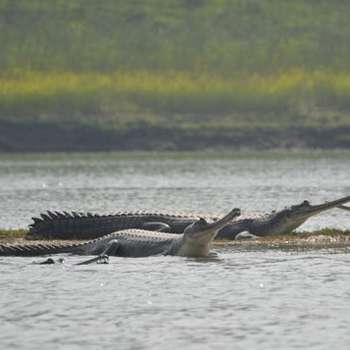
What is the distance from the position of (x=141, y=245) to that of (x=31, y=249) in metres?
2.20

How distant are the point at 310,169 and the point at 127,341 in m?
78.6

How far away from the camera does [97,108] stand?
186 metres

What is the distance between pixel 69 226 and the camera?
113 ft

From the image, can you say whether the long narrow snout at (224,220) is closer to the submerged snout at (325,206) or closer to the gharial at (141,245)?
the gharial at (141,245)

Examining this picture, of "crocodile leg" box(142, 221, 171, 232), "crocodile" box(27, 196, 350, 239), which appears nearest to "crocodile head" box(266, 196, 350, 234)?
"crocodile" box(27, 196, 350, 239)

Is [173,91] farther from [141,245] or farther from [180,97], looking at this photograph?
[141,245]

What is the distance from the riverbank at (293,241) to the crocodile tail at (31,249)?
6.65 feet

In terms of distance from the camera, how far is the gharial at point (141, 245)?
96.9ft

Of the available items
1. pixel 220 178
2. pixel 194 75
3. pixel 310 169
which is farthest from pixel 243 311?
pixel 194 75

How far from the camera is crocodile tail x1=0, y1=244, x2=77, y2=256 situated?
1215 inches

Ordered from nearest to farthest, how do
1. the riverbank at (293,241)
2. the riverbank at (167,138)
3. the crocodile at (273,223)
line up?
the riverbank at (293,241)
the crocodile at (273,223)
the riverbank at (167,138)

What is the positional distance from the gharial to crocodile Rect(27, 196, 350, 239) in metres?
2.84

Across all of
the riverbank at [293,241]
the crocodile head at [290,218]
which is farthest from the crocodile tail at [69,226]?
the crocodile head at [290,218]

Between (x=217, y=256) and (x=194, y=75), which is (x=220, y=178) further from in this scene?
(x=194, y=75)
